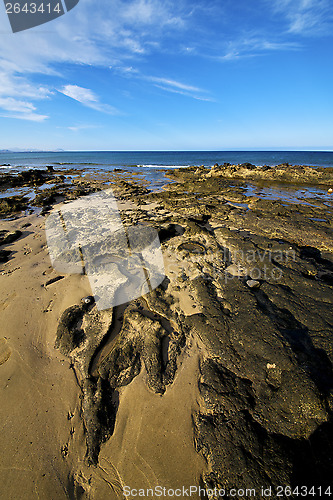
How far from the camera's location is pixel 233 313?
420cm

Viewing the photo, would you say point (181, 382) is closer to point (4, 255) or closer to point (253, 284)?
point (253, 284)

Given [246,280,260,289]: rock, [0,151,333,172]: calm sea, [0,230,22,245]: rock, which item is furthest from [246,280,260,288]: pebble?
[0,151,333,172]: calm sea

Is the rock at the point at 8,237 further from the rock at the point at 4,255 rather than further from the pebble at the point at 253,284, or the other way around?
the pebble at the point at 253,284

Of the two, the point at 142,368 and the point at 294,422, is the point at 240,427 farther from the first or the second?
the point at 142,368

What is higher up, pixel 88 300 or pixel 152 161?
pixel 152 161

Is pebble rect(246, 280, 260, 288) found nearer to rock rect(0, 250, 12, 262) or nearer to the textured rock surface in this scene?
the textured rock surface

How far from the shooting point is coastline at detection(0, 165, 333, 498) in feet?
8.18

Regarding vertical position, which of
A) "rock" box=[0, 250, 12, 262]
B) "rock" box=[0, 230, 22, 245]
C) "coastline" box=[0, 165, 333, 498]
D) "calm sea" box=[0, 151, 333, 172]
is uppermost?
"calm sea" box=[0, 151, 333, 172]

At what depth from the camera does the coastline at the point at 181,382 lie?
8.18 feet

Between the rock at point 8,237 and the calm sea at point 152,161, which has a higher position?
the calm sea at point 152,161

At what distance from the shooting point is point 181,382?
11.1ft

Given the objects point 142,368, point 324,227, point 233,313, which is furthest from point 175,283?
point 324,227

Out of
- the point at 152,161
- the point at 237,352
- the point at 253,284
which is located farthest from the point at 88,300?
the point at 152,161

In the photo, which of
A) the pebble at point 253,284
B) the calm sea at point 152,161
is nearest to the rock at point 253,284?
the pebble at point 253,284
